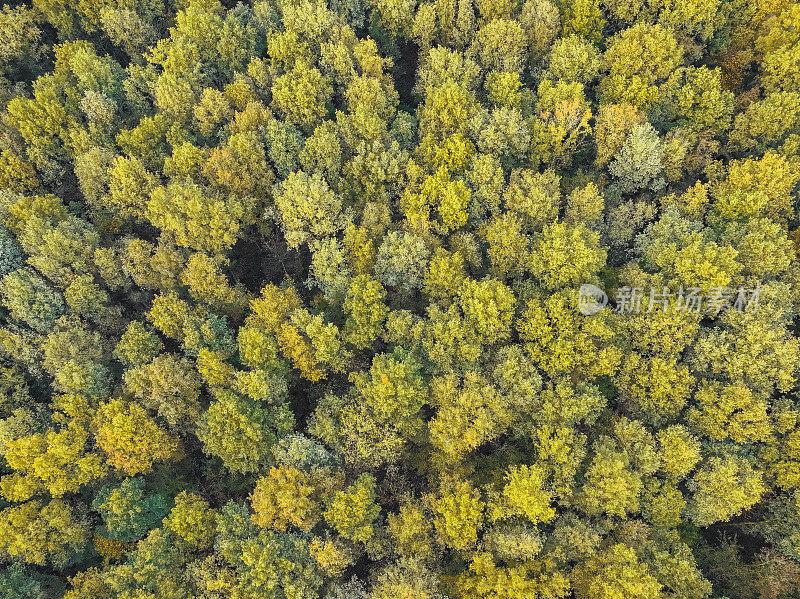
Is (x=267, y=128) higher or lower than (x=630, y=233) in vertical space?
higher

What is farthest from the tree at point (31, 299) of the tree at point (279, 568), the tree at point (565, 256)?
the tree at point (565, 256)

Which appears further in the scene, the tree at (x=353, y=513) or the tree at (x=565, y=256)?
the tree at (x=565, y=256)

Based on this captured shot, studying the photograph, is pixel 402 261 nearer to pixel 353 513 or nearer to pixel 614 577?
pixel 353 513

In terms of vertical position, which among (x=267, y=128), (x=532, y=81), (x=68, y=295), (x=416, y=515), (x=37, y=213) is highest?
(x=532, y=81)

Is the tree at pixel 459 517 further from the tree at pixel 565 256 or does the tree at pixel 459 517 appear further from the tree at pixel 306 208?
the tree at pixel 306 208

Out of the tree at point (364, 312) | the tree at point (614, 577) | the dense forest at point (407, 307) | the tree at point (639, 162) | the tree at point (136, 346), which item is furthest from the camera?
the tree at point (639, 162)

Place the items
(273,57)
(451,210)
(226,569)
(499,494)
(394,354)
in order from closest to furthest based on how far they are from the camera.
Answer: (226,569), (499,494), (394,354), (451,210), (273,57)

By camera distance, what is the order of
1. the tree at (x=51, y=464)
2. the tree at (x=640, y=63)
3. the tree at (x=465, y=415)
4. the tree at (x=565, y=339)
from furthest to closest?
the tree at (x=640, y=63) → the tree at (x=565, y=339) → the tree at (x=465, y=415) → the tree at (x=51, y=464)

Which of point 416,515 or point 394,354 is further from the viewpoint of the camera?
point 394,354

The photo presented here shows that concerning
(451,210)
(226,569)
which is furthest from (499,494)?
(451,210)

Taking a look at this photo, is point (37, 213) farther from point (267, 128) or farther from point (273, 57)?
point (273, 57)
